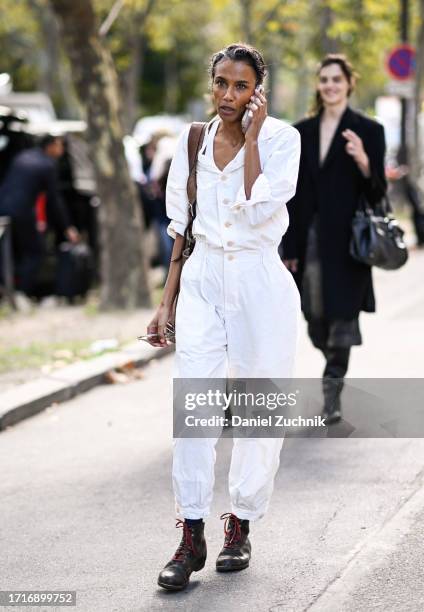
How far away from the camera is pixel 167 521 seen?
5352 mm

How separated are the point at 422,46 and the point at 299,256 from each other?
1982 cm

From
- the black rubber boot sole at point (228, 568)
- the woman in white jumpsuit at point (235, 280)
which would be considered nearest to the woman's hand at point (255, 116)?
the woman in white jumpsuit at point (235, 280)

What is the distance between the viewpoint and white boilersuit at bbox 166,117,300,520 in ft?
14.5

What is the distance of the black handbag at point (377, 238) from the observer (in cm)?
663

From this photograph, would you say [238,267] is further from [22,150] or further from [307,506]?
[22,150]

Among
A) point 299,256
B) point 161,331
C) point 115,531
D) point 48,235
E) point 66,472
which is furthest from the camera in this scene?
point 48,235

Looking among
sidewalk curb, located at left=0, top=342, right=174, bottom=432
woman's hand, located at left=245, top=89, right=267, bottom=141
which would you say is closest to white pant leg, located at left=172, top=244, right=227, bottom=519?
woman's hand, located at left=245, top=89, right=267, bottom=141

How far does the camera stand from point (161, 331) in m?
4.65

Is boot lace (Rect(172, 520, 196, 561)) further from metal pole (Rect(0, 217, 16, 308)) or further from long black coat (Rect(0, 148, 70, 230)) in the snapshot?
long black coat (Rect(0, 148, 70, 230))

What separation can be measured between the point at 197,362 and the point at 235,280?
1.05 ft

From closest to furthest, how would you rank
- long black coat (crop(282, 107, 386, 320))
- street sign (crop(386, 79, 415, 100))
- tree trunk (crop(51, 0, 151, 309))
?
long black coat (crop(282, 107, 386, 320)) → tree trunk (crop(51, 0, 151, 309)) → street sign (crop(386, 79, 415, 100))

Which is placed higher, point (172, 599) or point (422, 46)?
point (422, 46)

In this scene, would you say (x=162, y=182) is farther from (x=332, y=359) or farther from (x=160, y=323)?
(x=160, y=323)

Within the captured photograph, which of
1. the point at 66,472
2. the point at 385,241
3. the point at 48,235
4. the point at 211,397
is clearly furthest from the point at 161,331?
the point at 48,235
